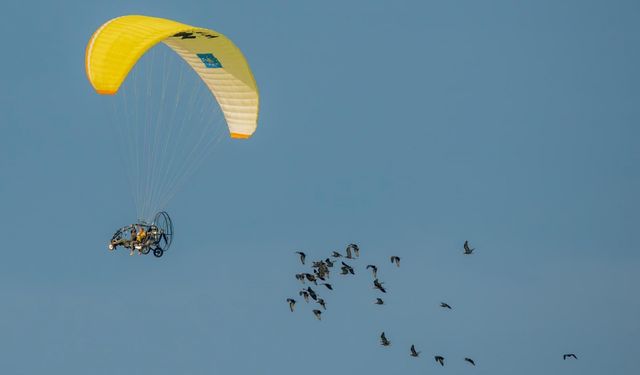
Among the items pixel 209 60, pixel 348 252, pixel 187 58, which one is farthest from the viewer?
pixel 187 58

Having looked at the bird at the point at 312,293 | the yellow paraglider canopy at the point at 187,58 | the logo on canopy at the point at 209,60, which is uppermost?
the logo on canopy at the point at 209,60

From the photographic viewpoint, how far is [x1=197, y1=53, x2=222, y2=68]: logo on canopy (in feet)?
369

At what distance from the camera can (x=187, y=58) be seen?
371 feet

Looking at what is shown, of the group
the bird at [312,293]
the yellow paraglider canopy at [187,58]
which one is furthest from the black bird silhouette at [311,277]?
the yellow paraglider canopy at [187,58]

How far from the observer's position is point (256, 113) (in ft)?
370

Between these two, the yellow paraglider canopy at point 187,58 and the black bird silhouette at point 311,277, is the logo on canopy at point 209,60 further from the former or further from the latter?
the black bird silhouette at point 311,277

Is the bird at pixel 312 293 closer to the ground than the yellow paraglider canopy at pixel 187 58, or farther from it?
closer to the ground

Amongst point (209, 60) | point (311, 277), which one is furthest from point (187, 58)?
point (311, 277)

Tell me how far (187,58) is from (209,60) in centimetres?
113

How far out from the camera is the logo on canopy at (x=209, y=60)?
112 m

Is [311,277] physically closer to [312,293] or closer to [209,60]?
[312,293]

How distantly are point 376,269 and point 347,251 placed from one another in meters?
1.67

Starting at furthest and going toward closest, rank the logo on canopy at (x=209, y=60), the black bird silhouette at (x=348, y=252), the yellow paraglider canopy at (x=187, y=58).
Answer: the logo on canopy at (x=209, y=60), the black bird silhouette at (x=348, y=252), the yellow paraglider canopy at (x=187, y=58)

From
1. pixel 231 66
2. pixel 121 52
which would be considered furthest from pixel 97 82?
pixel 231 66
